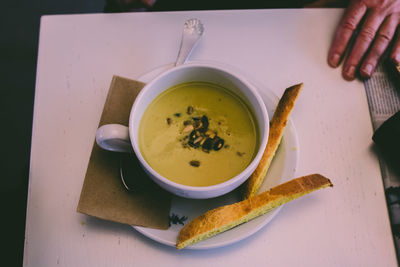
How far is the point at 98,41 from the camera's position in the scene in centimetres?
97

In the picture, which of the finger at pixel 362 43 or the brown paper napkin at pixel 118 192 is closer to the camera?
the brown paper napkin at pixel 118 192

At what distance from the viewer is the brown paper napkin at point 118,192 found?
661mm

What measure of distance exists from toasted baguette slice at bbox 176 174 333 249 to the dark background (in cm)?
80

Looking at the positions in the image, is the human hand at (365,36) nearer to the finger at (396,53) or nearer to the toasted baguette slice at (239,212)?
the finger at (396,53)

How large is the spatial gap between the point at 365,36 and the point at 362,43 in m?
0.03

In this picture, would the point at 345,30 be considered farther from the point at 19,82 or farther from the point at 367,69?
the point at 19,82

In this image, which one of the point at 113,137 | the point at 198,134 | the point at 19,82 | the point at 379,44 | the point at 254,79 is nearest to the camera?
the point at 113,137

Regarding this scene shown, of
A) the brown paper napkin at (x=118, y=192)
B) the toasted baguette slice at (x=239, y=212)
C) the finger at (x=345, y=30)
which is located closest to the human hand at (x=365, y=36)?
the finger at (x=345, y=30)

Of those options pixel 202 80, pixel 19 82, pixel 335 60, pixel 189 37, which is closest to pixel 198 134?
pixel 202 80

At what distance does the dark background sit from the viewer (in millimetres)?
1286

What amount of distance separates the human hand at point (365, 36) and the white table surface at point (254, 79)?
0.04 metres

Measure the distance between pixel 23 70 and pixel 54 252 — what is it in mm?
1489

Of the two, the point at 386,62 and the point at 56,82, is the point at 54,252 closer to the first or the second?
the point at 56,82

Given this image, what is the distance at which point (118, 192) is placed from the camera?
690 millimetres
